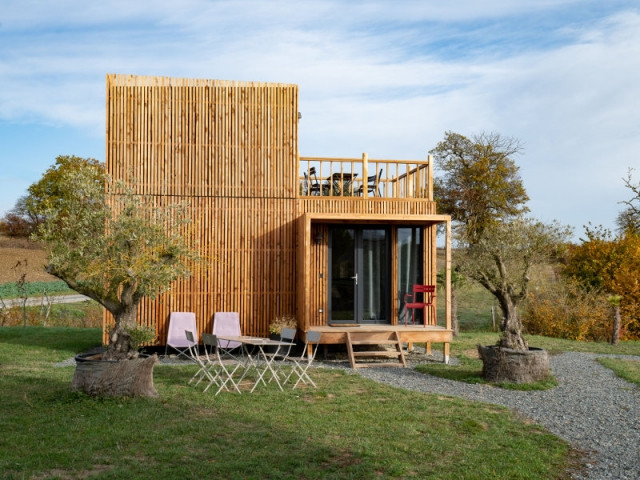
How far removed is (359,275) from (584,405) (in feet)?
17.5

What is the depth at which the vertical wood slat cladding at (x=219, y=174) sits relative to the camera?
1188cm

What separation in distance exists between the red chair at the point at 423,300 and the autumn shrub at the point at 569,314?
17.7 feet

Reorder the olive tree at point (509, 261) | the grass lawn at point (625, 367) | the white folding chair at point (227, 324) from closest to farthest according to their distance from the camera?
1. the olive tree at point (509, 261)
2. the grass lawn at point (625, 367)
3. the white folding chair at point (227, 324)

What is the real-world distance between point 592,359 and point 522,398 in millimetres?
4933

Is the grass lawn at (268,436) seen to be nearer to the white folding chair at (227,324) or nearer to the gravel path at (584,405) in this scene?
the gravel path at (584,405)

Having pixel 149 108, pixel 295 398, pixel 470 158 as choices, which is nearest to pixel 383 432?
pixel 295 398

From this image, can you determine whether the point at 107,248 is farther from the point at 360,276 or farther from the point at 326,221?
the point at 360,276

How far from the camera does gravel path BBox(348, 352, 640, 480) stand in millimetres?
5543

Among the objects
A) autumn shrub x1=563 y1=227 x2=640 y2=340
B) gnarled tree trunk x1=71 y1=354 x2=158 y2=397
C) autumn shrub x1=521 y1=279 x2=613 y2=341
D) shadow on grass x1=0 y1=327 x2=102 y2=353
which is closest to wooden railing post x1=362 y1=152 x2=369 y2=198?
gnarled tree trunk x1=71 y1=354 x2=158 y2=397

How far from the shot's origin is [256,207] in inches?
479

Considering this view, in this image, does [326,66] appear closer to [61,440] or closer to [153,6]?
[153,6]

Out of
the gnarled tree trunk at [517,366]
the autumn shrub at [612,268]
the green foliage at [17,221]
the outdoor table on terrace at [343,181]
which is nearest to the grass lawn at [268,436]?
the gnarled tree trunk at [517,366]

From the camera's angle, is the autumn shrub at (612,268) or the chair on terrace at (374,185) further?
the autumn shrub at (612,268)

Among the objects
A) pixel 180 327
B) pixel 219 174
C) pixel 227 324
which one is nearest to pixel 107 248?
pixel 180 327
